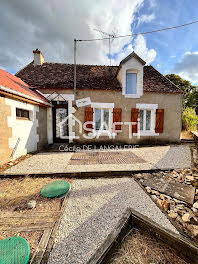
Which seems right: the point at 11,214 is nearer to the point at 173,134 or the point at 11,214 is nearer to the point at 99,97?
the point at 99,97

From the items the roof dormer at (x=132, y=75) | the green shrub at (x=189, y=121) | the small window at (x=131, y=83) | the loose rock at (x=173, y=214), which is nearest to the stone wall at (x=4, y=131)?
the loose rock at (x=173, y=214)

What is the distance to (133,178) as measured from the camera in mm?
3127

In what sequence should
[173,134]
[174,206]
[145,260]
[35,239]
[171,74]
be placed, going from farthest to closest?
1. [171,74]
2. [173,134]
3. [174,206]
4. [35,239]
5. [145,260]

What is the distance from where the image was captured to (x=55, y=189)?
2.54 meters

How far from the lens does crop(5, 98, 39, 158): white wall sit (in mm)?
4168

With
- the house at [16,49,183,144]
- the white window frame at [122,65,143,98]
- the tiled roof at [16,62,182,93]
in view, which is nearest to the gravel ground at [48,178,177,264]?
the house at [16,49,183,144]

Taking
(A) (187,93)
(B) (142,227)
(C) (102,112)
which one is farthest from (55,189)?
(A) (187,93)

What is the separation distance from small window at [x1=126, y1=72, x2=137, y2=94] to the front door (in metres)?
4.15

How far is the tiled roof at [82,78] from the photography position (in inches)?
273

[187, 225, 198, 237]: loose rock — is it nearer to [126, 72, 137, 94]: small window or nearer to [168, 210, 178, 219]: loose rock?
[168, 210, 178, 219]: loose rock

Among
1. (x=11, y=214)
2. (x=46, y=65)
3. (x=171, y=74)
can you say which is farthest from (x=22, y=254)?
(x=171, y=74)

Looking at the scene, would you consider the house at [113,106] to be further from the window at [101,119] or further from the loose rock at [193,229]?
the loose rock at [193,229]

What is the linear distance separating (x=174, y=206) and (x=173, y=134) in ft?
21.5

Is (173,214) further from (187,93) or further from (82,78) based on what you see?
(187,93)
